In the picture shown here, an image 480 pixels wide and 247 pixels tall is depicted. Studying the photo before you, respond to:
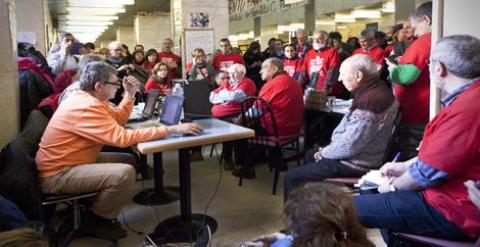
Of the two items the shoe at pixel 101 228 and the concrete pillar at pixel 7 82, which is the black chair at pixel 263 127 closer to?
the shoe at pixel 101 228

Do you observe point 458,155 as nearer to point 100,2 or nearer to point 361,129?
point 361,129

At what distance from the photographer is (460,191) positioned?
177 cm

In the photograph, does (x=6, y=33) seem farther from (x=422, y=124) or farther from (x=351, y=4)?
(x=351, y=4)

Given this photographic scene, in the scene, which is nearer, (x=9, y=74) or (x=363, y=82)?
(x=363, y=82)

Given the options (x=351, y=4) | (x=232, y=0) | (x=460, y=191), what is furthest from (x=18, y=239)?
(x=232, y=0)

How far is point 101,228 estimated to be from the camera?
2834 millimetres

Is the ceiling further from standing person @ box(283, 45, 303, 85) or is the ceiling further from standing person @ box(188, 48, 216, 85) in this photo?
standing person @ box(283, 45, 303, 85)

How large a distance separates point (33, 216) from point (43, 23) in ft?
26.2

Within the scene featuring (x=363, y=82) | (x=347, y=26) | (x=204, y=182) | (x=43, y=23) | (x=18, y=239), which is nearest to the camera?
(x=18, y=239)

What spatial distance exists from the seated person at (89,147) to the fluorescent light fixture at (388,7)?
916cm

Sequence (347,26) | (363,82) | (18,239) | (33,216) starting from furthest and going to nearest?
1. (347,26)
2. (363,82)
3. (33,216)
4. (18,239)

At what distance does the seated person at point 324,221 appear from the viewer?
1.21 metres

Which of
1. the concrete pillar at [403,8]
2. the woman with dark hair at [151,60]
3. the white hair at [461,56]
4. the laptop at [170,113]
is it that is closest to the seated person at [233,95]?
the laptop at [170,113]

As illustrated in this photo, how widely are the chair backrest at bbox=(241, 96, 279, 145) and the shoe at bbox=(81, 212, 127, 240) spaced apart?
5.17 ft
